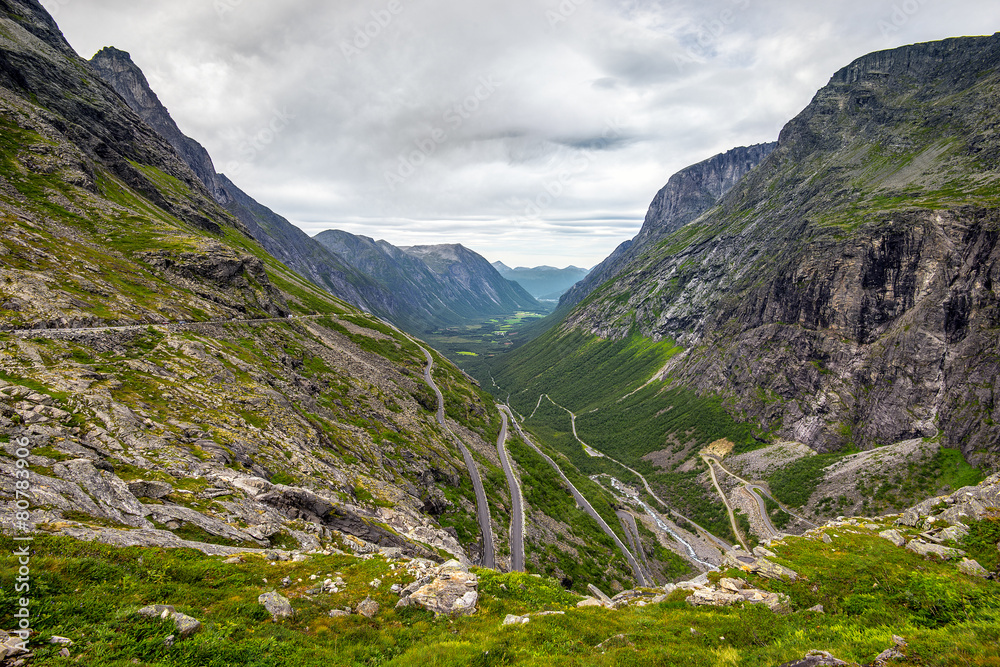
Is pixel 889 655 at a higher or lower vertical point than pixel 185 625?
lower

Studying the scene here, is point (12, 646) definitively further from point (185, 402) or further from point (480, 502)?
point (480, 502)

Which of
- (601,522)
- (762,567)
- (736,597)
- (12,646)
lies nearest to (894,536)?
(762,567)

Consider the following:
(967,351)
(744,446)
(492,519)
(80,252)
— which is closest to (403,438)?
(492,519)

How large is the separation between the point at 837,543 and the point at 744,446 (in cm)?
11942

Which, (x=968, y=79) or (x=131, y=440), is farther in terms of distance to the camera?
(x=968, y=79)

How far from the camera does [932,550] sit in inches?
848

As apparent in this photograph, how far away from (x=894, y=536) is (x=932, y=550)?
4075 millimetres

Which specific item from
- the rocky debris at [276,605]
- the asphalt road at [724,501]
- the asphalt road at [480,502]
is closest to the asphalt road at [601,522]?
the asphalt road at [480,502]

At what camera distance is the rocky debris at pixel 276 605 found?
50.5ft

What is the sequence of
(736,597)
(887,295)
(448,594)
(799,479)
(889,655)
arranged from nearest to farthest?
(889,655), (736,597), (448,594), (799,479), (887,295)

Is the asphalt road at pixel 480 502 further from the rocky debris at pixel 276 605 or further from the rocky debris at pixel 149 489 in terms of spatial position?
the rocky debris at pixel 276 605

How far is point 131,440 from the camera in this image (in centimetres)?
2739

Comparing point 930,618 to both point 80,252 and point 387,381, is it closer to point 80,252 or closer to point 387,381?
point 387,381

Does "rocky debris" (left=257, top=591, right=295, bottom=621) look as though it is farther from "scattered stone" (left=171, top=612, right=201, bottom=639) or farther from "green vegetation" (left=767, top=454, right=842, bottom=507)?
"green vegetation" (left=767, top=454, right=842, bottom=507)
